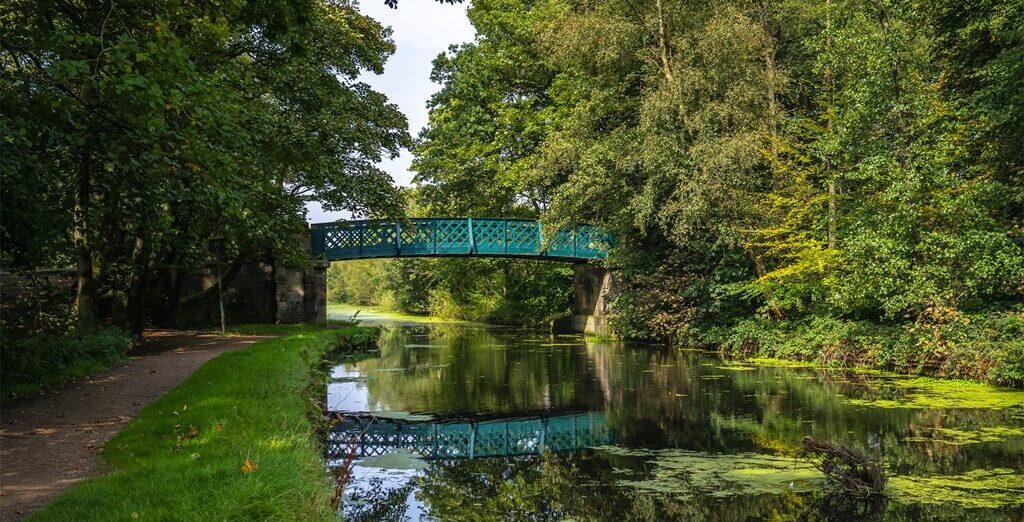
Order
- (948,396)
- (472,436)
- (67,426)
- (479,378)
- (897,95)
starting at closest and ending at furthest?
(67,426) → (472,436) → (948,396) → (897,95) → (479,378)

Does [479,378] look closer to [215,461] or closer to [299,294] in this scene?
[215,461]

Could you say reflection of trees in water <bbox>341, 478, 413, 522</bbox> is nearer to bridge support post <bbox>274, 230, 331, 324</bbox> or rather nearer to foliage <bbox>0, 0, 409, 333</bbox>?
foliage <bbox>0, 0, 409, 333</bbox>

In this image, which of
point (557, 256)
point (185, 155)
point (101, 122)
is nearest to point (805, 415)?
point (185, 155)

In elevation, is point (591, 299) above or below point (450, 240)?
below

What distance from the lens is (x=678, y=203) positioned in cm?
2333

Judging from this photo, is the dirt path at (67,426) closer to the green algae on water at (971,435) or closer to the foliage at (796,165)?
the green algae on water at (971,435)

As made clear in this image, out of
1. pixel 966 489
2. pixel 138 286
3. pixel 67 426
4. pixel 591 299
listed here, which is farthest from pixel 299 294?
pixel 966 489

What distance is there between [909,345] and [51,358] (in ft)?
54.4

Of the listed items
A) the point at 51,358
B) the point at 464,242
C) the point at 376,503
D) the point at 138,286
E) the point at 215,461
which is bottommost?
the point at 376,503

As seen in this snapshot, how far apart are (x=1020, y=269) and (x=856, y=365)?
427cm

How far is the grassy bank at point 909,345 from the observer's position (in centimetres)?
1494

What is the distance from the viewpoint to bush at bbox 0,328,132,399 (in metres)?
10.9

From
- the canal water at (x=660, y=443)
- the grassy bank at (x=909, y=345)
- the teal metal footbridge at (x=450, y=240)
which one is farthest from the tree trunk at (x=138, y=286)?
the grassy bank at (x=909, y=345)

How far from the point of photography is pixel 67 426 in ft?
28.9
